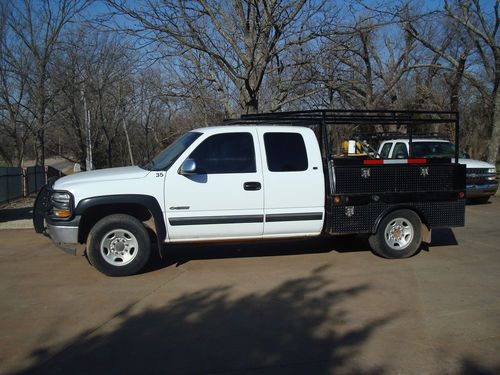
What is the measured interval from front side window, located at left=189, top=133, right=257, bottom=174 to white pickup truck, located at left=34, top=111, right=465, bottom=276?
0.01m

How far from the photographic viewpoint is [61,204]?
6770 millimetres

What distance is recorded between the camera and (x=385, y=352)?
453cm

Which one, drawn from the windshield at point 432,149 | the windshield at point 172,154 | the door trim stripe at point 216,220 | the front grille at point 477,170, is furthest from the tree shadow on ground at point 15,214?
the front grille at point 477,170

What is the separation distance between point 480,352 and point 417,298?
59.0 inches

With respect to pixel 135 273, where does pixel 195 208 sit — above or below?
above

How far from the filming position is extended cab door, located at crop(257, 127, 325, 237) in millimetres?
7289

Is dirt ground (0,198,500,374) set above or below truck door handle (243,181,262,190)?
below

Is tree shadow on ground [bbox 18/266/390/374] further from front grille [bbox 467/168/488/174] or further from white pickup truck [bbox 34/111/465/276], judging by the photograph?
front grille [bbox 467/168/488/174]

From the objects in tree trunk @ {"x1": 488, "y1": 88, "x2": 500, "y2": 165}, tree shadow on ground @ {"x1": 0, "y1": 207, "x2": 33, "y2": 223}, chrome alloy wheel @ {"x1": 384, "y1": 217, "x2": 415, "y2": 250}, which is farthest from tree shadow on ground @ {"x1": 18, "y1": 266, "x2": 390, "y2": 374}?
tree trunk @ {"x1": 488, "y1": 88, "x2": 500, "y2": 165}

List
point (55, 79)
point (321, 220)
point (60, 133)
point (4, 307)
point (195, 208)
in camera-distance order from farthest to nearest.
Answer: point (60, 133), point (55, 79), point (321, 220), point (195, 208), point (4, 307)

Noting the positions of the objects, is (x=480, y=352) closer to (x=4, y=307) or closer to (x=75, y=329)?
(x=75, y=329)

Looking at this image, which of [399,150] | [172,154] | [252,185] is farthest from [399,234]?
[399,150]

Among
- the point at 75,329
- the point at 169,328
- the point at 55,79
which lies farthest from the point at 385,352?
the point at 55,79

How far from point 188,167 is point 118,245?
1.42 metres
